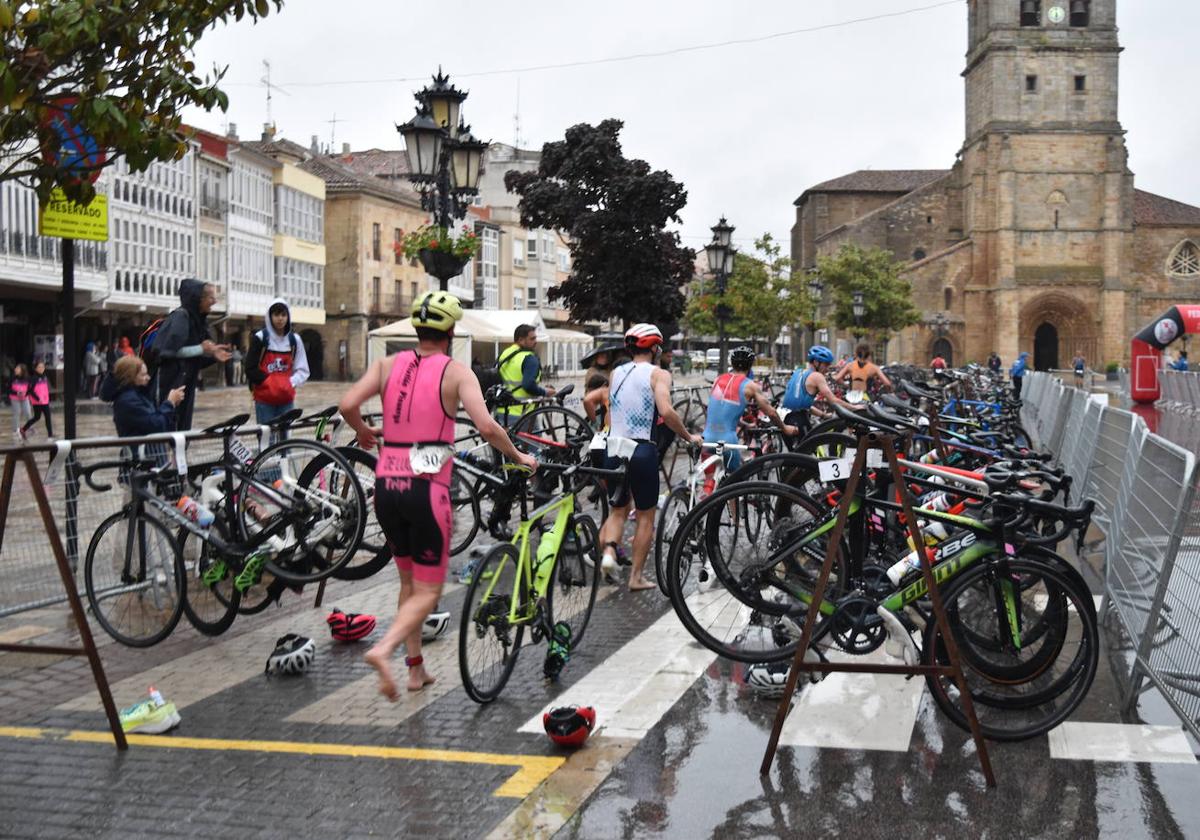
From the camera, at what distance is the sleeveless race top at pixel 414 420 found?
20.9 feet

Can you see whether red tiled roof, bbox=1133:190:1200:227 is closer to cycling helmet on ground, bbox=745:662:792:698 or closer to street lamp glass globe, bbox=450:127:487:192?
street lamp glass globe, bbox=450:127:487:192

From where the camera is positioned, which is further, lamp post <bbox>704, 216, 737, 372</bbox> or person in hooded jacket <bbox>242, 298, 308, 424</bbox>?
lamp post <bbox>704, 216, 737, 372</bbox>

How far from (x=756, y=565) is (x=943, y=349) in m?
80.7

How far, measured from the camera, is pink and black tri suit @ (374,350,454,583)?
20.8 ft

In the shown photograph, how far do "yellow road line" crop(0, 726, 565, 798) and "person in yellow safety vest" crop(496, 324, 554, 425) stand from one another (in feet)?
24.0

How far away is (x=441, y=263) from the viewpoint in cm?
1506

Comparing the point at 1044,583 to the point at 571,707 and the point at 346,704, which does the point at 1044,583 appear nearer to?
the point at 571,707

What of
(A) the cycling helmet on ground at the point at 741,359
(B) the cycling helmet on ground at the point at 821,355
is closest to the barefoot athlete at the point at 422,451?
(A) the cycling helmet on ground at the point at 741,359

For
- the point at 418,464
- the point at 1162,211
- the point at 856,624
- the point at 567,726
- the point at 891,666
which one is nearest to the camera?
the point at 891,666

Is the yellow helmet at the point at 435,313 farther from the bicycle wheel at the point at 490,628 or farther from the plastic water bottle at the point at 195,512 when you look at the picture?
the plastic water bottle at the point at 195,512

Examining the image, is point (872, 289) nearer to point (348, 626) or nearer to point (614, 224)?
point (614, 224)

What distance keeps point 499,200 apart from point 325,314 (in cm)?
3062

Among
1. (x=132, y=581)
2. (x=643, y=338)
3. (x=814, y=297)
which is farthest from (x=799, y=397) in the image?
(x=814, y=297)

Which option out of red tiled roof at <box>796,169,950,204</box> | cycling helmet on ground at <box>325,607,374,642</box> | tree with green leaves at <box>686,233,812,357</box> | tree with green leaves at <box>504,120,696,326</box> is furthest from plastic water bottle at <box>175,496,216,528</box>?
red tiled roof at <box>796,169,950,204</box>
